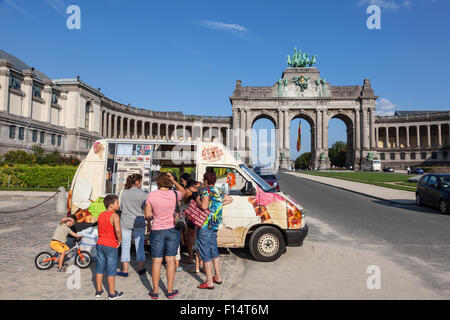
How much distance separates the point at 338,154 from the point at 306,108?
40424mm

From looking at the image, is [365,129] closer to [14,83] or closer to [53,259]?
[14,83]

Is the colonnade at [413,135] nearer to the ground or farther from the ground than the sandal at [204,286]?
farther from the ground

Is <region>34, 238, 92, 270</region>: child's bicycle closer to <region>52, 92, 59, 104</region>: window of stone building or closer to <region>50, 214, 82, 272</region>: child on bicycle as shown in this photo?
<region>50, 214, 82, 272</region>: child on bicycle

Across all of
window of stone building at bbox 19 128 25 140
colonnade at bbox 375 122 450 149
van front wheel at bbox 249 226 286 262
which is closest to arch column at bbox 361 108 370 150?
colonnade at bbox 375 122 450 149

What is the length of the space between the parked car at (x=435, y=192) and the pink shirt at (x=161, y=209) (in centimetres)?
1373

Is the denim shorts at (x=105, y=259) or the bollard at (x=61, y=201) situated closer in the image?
the denim shorts at (x=105, y=259)

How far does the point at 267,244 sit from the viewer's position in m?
6.46

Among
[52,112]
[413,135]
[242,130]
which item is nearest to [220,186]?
[52,112]

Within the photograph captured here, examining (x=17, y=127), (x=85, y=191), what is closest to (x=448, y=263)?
(x=85, y=191)

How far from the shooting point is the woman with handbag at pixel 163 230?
4.52 meters

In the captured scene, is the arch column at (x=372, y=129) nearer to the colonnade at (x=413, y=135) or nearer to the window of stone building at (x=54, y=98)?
the colonnade at (x=413, y=135)

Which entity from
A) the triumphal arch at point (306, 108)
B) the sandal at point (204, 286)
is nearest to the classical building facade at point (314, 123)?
the triumphal arch at point (306, 108)

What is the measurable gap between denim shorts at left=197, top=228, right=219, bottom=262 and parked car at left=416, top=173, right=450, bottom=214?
1293cm

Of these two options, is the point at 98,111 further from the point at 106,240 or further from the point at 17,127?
the point at 106,240
